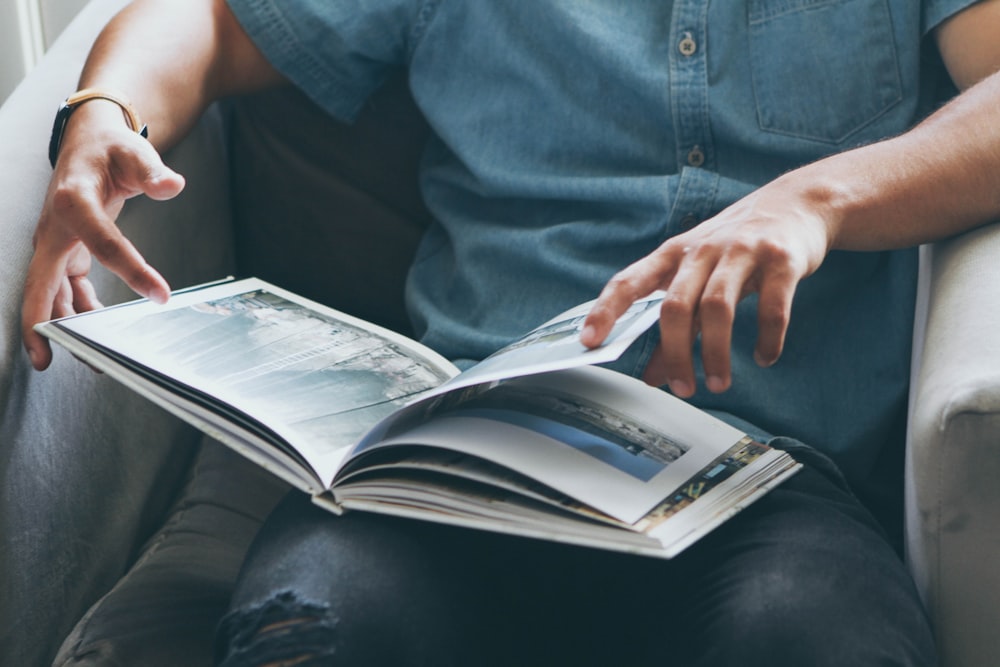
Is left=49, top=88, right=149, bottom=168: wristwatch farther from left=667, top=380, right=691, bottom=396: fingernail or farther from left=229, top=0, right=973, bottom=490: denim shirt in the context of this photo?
left=667, top=380, right=691, bottom=396: fingernail

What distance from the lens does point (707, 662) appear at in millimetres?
595

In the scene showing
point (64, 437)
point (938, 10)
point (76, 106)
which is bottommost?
point (64, 437)

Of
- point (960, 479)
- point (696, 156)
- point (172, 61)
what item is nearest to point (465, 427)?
point (960, 479)

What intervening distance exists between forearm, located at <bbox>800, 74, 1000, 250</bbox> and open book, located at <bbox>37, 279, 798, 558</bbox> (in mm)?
167

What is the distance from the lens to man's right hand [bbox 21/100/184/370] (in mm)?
742

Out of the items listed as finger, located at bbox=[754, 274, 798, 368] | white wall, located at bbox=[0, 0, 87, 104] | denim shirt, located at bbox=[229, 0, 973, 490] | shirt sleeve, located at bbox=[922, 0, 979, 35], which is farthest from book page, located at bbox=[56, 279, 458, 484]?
white wall, located at bbox=[0, 0, 87, 104]

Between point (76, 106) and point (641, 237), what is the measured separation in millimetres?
487

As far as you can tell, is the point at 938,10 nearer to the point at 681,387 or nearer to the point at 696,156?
the point at 696,156

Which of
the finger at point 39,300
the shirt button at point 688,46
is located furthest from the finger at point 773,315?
the finger at point 39,300

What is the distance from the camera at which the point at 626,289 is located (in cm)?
65

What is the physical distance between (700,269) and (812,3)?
0.38 metres

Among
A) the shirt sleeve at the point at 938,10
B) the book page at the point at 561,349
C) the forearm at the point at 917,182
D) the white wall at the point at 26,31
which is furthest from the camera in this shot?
the white wall at the point at 26,31

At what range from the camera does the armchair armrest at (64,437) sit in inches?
29.5

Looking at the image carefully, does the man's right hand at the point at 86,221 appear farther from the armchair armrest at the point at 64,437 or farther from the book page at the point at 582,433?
the book page at the point at 582,433
